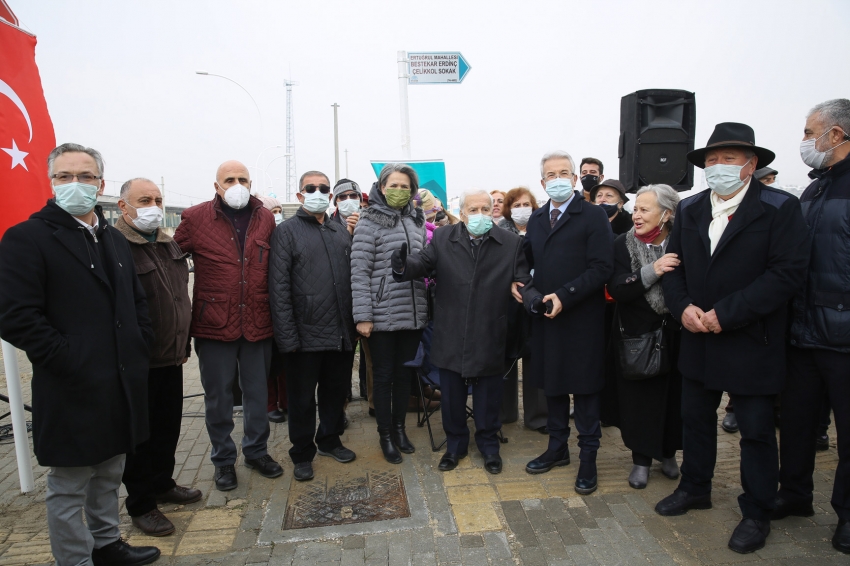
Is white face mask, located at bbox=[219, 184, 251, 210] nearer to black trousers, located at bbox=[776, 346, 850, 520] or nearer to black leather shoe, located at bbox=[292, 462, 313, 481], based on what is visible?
black leather shoe, located at bbox=[292, 462, 313, 481]

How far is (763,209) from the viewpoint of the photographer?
9.93 feet

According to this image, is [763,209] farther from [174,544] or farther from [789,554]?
[174,544]

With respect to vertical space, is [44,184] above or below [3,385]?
above

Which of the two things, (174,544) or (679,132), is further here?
(679,132)

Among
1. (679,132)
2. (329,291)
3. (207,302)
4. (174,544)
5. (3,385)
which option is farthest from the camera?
(3,385)

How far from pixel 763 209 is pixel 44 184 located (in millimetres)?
4768

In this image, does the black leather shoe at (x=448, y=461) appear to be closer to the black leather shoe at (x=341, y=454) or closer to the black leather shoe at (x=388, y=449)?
the black leather shoe at (x=388, y=449)

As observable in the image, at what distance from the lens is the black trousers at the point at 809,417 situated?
3037 millimetres

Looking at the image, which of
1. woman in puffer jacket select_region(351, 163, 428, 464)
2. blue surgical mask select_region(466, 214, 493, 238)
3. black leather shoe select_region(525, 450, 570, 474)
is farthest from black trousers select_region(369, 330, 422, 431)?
black leather shoe select_region(525, 450, 570, 474)

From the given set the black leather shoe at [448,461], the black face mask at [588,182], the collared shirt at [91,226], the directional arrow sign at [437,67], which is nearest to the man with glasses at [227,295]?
the collared shirt at [91,226]

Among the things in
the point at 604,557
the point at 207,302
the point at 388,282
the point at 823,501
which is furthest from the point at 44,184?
the point at 823,501

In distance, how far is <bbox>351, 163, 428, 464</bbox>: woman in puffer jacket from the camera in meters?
4.14

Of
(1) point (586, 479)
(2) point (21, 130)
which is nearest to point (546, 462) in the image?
(1) point (586, 479)

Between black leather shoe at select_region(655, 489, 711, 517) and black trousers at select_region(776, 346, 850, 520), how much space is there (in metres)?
0.46
